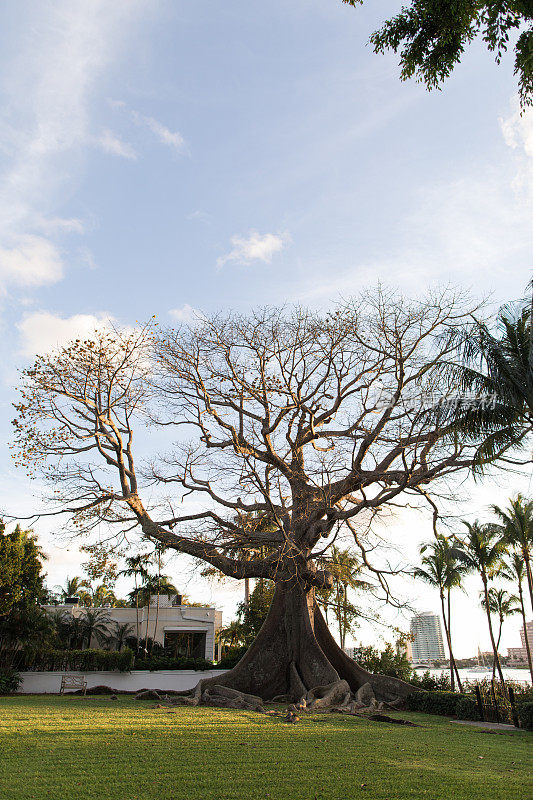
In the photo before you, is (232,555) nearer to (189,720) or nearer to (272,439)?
(272,439)

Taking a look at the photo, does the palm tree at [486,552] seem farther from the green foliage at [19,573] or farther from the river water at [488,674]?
the green foliage at [19,573]

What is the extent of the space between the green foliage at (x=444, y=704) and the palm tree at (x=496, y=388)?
700 cm

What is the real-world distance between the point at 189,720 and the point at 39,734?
9.84ft

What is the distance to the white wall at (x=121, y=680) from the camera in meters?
20.0

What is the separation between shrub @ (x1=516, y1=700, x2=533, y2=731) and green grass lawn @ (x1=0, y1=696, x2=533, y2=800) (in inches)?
57.1

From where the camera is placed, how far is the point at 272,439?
50.9ft

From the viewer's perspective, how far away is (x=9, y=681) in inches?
754

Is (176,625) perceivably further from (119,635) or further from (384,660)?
(384,660)

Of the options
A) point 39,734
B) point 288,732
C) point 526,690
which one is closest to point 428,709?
point 526,690

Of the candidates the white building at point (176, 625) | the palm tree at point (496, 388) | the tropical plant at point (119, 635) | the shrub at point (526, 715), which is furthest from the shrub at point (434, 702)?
the tropical plant at point (119, 635)

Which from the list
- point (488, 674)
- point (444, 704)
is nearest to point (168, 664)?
point (444, 704)

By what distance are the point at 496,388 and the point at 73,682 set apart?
16.4 metres

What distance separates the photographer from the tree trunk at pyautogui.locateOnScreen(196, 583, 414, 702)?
14.8 m

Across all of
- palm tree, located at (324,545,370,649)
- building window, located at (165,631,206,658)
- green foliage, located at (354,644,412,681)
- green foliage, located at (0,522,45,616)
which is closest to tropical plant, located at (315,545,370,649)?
palm tree, located at (324,545,370,649)
